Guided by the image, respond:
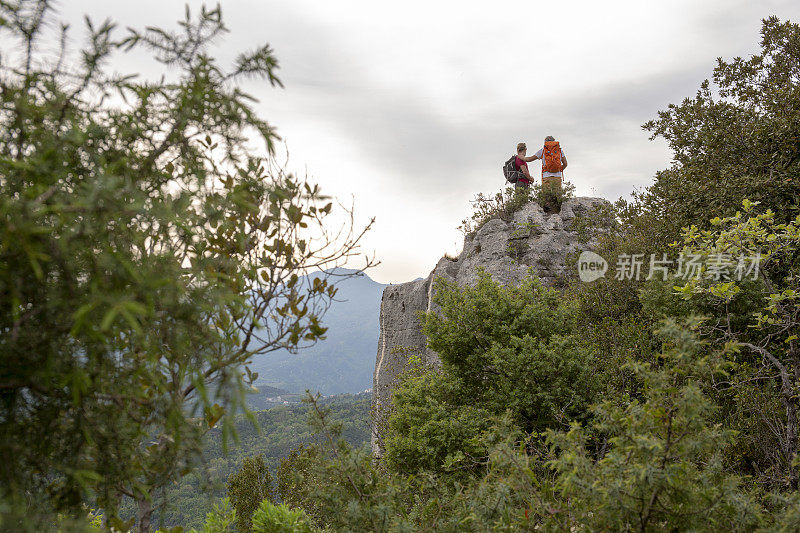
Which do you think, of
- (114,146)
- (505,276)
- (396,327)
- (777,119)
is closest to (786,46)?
(777,119)

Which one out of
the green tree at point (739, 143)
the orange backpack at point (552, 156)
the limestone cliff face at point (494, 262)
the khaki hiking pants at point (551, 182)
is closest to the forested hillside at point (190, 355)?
the green tree at point (739, 143)

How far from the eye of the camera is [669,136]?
1043cm

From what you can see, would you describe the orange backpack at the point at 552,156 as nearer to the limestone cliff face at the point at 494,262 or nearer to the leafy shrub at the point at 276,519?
the limestone cliff face at the point at 494,262

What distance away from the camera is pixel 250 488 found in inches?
778

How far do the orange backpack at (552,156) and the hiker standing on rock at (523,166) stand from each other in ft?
1.64

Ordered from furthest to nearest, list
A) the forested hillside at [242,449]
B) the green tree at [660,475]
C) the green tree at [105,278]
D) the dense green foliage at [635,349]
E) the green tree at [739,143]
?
the green tree at [739,143], the dense green foliage at [635,349], the green tree at [660,475], the forested hillside at [242,449], the green tree at [105,278]

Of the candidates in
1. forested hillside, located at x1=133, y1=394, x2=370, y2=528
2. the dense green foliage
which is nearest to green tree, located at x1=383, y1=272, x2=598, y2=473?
the dense green foliage

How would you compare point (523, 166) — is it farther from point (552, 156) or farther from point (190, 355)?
point (190, 355)

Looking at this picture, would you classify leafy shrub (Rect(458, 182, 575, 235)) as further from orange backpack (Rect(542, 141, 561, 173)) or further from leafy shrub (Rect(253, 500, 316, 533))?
leafy shrub (Rect(253, 500, 316, 533))

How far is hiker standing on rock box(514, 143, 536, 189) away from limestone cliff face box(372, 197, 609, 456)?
127cm

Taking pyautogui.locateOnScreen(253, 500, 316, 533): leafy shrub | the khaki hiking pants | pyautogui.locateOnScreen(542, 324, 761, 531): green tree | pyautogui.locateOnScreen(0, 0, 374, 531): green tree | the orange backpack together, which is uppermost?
the orange backpack

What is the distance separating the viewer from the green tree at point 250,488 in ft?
62.2

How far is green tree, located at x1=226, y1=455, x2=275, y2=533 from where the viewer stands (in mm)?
18953

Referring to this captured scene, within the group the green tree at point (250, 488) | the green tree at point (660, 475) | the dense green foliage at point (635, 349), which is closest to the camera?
A: the green tree at point (660, 475)
